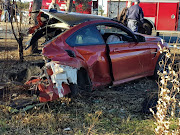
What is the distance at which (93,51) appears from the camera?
16.4 ft

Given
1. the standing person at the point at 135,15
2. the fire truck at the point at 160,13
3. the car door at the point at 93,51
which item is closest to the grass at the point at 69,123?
the car door at the point at 93,51

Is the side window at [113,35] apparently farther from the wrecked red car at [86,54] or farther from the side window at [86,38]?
the side window at [86,38]

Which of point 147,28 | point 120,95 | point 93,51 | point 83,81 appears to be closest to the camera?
point 83,81

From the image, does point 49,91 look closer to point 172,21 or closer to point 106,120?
point 106,120

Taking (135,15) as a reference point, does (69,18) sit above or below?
below

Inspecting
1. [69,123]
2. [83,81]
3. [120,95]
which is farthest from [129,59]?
[69,123]

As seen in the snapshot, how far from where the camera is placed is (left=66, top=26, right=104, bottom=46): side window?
4.83m

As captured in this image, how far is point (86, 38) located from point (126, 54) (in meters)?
1.02

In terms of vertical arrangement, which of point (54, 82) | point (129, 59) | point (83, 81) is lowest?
point (83, 81)

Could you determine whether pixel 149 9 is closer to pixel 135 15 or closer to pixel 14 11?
pixel 135 15

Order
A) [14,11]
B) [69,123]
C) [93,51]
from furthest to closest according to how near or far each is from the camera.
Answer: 1. [14,11]
2. [93,51]
3. [69,123]

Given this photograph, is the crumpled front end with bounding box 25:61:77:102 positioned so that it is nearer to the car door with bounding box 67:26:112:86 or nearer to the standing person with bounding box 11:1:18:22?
the car door with bounding box 67:26:112:86

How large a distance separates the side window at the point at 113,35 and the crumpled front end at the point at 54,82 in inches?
63.5

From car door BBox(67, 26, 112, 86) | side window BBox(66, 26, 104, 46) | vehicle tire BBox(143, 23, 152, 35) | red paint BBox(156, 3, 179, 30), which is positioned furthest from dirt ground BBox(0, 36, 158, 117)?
red paint BBox(156, 3, 179, 30)
